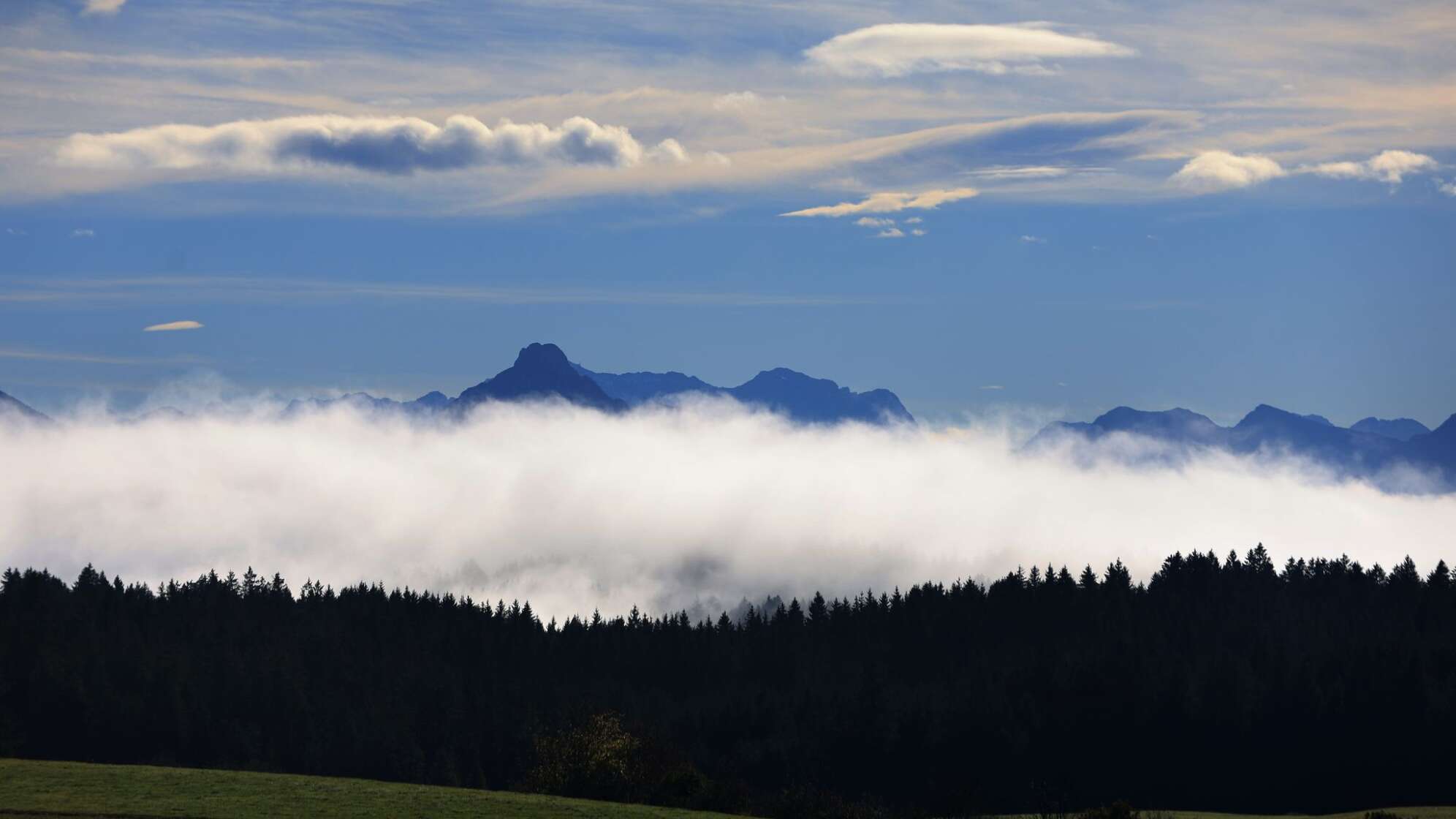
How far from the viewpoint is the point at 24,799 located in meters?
82.8

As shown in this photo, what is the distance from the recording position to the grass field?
264 feet

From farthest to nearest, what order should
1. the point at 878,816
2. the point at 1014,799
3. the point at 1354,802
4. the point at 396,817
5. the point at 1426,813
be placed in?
the point at 1014,799, the point at 1354,802, the point at 878,816, the point at 1426,813, the point at 396,817

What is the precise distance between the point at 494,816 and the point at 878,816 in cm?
3137

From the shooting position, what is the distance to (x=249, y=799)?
84.9 metres

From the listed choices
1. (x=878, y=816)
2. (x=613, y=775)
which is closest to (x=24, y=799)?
(x=613, y=775)

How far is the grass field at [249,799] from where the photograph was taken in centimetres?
8038

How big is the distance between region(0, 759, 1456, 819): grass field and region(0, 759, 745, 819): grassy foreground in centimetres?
5

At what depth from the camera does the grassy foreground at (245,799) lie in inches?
3164

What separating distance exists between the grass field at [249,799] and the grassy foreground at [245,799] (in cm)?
5

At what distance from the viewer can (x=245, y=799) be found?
85.1m

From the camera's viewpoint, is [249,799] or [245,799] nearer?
[249,799]

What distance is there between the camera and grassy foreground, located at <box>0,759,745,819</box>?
80375mm

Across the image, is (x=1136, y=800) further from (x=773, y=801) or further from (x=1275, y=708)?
(x=773, y=801)

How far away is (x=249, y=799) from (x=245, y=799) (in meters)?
0.35
